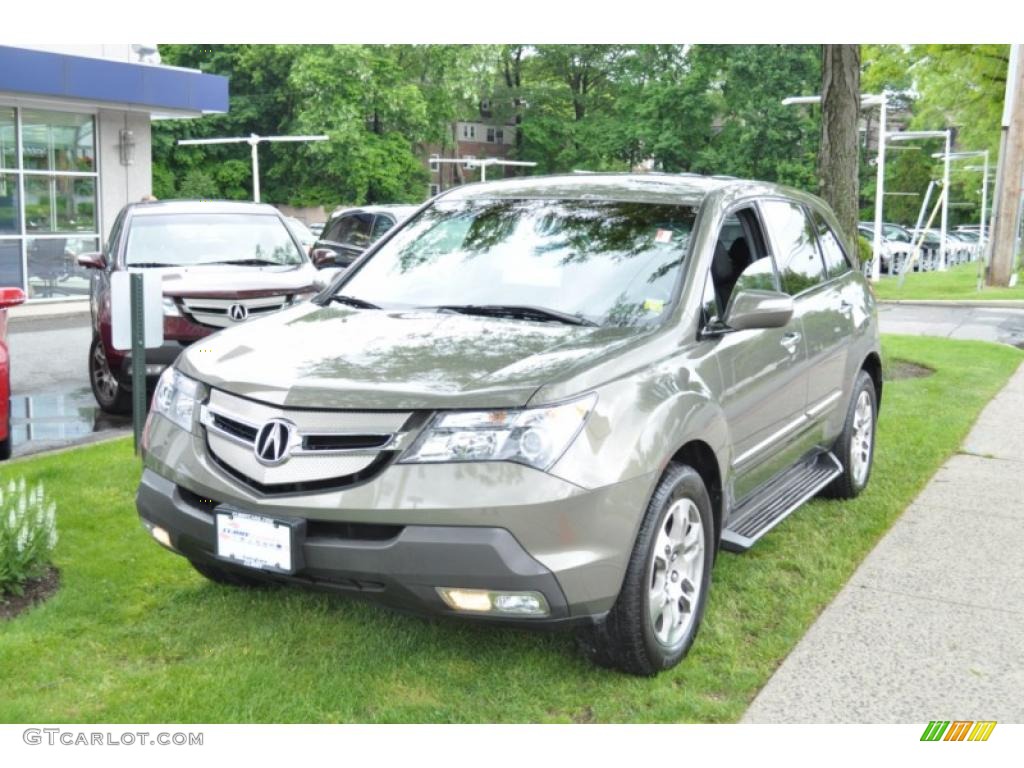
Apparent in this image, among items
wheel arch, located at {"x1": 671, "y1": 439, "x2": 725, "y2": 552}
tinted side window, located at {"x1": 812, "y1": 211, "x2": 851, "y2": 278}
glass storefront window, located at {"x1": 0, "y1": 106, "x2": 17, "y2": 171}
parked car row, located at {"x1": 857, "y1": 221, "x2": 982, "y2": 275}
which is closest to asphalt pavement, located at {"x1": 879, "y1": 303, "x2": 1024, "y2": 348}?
parked car row, located at {"x1": 857, "y1": 221, "x2": 982, "y2": 275}

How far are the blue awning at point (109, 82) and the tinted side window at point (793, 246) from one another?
45.1 feet

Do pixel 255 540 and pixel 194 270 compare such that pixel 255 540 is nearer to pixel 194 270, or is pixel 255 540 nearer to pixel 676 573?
pixel 676 573

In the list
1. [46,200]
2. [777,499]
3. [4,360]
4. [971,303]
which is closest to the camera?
[777,499]

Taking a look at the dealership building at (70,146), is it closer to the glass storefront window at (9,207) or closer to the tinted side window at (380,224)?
the glass storefront window at (9,207)

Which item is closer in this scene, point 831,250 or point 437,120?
point 831,250

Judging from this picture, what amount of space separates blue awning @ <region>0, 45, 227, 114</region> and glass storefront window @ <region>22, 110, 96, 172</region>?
36.7 inches

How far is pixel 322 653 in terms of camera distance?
403 centimetres

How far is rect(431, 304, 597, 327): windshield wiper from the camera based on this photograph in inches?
166

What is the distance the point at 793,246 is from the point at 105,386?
5.75 m

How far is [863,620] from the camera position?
14.8 feet

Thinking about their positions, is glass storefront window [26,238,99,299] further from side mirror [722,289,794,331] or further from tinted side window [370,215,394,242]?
side mirror [722,289,794,331]

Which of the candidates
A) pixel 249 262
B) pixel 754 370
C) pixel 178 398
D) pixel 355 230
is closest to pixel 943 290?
pixel 355 230
